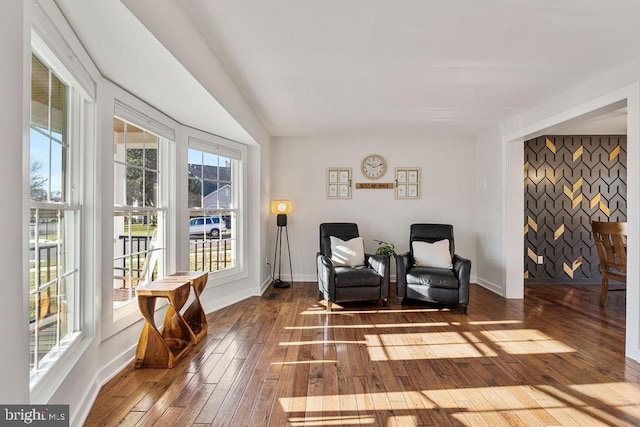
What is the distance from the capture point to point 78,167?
217cm

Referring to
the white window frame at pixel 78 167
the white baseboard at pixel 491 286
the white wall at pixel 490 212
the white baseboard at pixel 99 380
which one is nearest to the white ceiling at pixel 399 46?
the white window frame at pixel 78 167

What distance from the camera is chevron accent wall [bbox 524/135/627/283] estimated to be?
5.60 m

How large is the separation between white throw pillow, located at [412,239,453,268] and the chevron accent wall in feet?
6.40

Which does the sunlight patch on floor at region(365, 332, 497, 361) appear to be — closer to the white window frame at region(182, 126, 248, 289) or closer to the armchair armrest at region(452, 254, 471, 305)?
the armchair armrest at region(452, 254, 471, 305)

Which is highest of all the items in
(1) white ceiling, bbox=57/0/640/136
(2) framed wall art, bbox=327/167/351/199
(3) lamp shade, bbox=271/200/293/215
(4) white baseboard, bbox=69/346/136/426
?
(1) white ceiling, bbox=57/0/640/136

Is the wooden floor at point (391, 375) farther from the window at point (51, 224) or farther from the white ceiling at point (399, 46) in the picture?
the white ceiling at point (399, 46)

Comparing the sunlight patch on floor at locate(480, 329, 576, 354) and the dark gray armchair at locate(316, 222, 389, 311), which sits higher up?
the dark gray armchair at locate(316, 222, 389, 311)

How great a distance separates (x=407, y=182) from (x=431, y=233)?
105 centimetres

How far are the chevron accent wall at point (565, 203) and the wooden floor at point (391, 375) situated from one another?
1.74 metres

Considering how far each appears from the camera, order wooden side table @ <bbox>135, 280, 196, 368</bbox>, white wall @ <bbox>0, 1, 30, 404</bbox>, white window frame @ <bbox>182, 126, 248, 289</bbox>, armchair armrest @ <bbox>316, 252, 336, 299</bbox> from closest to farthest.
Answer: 1. white wall @ <bbox>0, 1, 30, 404</bbox>
2. wooden side table @ <bbox>135, 280, 196, 368</bbox>
3. white window frame @ <bbox>182, 126, 248, 289</bbox>
4. armchair armrest @ <bbox>316, 252, 336, 299</bbox>

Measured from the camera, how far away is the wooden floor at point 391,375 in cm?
201

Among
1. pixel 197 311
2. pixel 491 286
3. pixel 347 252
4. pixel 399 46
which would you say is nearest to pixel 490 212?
pixel 491 286

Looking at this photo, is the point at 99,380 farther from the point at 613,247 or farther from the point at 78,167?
the point at 613,247

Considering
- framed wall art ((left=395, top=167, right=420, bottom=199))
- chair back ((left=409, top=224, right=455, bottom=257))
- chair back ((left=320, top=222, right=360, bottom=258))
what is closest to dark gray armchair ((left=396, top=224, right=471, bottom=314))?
chair back ((left=409, top=224, right=455, bottom=257))
